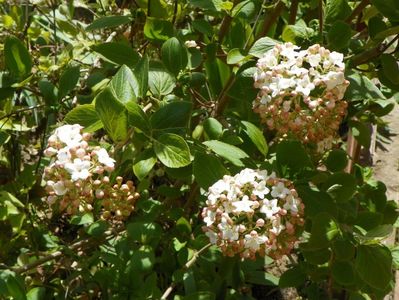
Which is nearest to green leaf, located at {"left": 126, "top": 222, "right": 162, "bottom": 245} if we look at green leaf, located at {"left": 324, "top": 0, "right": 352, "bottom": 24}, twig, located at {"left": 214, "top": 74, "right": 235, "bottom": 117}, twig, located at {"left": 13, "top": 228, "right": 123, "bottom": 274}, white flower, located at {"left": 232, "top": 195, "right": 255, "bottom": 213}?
twig, located at {"left": 13, "top": 228, "right": 123, "bottom": 274}

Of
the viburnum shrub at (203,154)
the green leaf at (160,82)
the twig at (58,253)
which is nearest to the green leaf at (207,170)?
the viburnum shrub at (203,154)

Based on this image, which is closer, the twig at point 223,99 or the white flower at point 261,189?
the white flower at point 261,189

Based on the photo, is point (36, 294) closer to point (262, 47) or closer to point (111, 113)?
point (111, 113)

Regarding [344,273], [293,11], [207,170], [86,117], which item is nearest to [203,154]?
[207,170]

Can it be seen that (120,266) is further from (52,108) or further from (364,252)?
(364,252)

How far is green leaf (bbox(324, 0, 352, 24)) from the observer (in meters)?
1.53

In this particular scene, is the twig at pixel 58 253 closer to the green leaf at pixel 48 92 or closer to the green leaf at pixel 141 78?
the green leaf at pixel 48 92

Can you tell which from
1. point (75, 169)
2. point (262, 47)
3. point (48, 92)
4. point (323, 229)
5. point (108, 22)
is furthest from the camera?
point (108, 22)

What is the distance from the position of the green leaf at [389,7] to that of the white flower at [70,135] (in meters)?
0.69

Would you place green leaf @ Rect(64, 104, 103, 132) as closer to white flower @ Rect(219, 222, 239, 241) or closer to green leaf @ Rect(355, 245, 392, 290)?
white flower @ Rect(219, 222, 239, 241)

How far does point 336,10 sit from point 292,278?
0.71m

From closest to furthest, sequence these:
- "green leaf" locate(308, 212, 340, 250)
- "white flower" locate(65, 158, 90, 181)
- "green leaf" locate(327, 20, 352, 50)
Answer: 1. "white flower" locate(65, 158, 90, 181)
2. "green leaf" locate(308, 212, 340, 250)
3. "green leaf" locate(327, 20, 352, 50)

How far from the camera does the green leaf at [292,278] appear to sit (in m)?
1.71

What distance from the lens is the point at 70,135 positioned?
1.20 m
